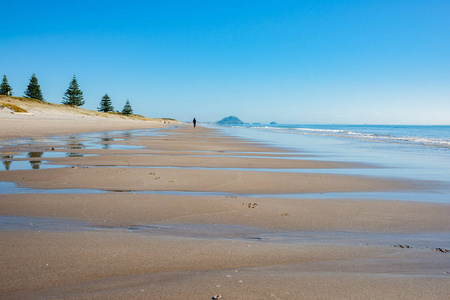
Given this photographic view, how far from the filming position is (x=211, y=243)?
3.27 metres

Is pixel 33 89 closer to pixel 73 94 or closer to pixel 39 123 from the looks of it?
pixel 73 94

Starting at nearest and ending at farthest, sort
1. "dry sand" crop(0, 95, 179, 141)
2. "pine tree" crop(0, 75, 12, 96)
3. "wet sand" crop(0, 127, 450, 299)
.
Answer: "wet sand" crop(0, 127, 450, 299) < "dry sand" crop(0, 95, 179, 141) < "pine tree" crop(0, 75, 12, 96)

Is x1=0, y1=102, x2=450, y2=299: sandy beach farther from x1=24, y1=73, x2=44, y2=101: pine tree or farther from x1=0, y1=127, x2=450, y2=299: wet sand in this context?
x1=24, y1=73, x2=44, y2=101: pine tree

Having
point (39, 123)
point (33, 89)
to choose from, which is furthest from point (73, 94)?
point (39, 123)

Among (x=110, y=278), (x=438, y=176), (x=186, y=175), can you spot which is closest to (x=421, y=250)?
(x=110, y=278)

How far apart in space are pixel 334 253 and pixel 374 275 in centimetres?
51

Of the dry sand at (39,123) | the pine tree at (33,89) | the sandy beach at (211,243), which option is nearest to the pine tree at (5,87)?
the pine tree at (33,89)

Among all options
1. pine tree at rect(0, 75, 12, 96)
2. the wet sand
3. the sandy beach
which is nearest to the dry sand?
the sandy beach

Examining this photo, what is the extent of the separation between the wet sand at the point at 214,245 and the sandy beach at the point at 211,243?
0.5 inches

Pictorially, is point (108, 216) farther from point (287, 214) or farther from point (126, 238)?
point (287, 214)

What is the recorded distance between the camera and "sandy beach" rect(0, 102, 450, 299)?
7.74 feet

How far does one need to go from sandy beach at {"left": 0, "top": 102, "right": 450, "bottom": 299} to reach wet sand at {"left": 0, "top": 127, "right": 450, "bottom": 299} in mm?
14

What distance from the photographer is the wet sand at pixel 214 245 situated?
2.36 meters

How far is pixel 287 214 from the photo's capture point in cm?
448
